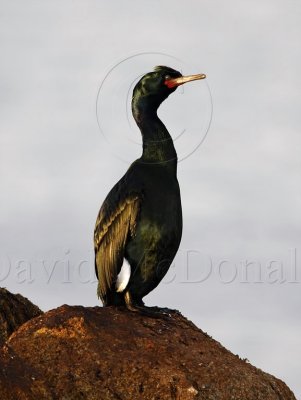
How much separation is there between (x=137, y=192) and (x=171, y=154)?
96 centimetres

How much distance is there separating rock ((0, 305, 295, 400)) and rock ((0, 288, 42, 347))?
3.67m

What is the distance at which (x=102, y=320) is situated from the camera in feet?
43.4

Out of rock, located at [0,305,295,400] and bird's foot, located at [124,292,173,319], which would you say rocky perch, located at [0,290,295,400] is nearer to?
rock, located at [0,305,295,400]

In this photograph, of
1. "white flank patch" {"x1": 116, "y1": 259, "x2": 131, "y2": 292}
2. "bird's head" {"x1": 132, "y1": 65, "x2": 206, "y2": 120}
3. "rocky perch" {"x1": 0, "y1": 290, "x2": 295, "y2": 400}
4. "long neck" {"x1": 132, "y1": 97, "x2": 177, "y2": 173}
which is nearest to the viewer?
"rocky perch" {"x1": 0, "y1": 290, "x2": 295, "y2": 400}

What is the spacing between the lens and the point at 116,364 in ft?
39.9

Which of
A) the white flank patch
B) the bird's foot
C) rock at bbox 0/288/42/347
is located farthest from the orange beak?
rock at bbox 0/288/42/347

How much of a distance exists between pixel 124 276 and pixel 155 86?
320 cm

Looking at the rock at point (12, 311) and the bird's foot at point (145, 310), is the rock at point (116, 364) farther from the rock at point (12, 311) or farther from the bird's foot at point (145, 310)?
the rock at point (12, 311)

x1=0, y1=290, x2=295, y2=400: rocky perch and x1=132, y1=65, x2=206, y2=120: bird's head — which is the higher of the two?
x1=132, y1=65, x2=206, y2=120: bird's head

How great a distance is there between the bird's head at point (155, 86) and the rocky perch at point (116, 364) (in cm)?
369

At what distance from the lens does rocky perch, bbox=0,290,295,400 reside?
11781mm

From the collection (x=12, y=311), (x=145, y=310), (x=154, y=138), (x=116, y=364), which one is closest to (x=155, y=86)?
(x=154, y=138)

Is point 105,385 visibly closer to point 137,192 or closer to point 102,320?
point 102,320

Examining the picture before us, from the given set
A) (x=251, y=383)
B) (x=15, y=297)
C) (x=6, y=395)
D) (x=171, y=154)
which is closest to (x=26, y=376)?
(x=6, y=395)
